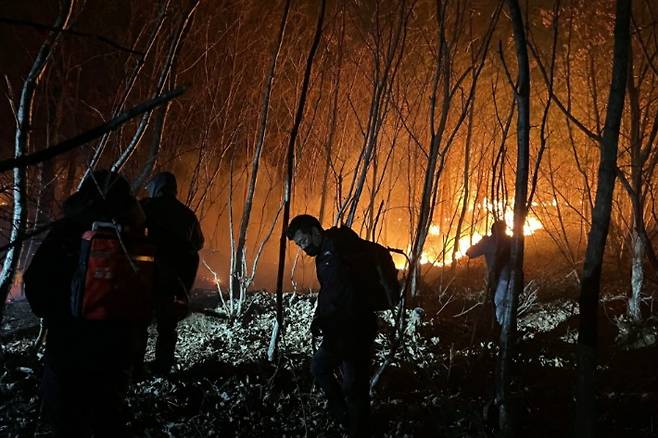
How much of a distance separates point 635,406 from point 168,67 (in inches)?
190

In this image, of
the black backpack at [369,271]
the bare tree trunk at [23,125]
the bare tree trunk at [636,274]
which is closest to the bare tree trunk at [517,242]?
the black backpack at [369,271]

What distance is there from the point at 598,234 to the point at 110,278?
2.34m

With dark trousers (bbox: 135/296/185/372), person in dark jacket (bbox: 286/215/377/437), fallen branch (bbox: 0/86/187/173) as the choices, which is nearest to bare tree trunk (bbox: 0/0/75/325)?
dark trousers (bbox: 135/296/185/372)

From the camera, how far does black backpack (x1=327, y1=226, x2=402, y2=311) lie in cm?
312

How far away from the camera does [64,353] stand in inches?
84.0

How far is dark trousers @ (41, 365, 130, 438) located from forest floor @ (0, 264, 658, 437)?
0.92 metres

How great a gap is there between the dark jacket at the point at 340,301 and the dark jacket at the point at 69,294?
1.32 m

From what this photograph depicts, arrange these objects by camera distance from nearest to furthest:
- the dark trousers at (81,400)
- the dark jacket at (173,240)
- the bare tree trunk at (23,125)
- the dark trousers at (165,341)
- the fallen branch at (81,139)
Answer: the fallen branch at (81,139) → the dark trousers at (81,400) → the dark jacket at (173,240) → the bare tree trunk at (23,125) → the dark trousers at (165,341)

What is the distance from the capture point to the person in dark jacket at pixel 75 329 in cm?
214

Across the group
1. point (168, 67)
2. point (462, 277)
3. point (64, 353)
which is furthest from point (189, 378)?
point (462, 277)

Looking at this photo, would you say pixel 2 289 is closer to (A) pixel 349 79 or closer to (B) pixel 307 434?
(B) pixel 307 434

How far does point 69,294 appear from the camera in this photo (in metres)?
2.17

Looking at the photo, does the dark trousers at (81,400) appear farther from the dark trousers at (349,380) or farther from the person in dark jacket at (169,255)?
the dark trousers at (349,380)

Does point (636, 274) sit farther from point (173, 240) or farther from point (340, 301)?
point (173, 240)
